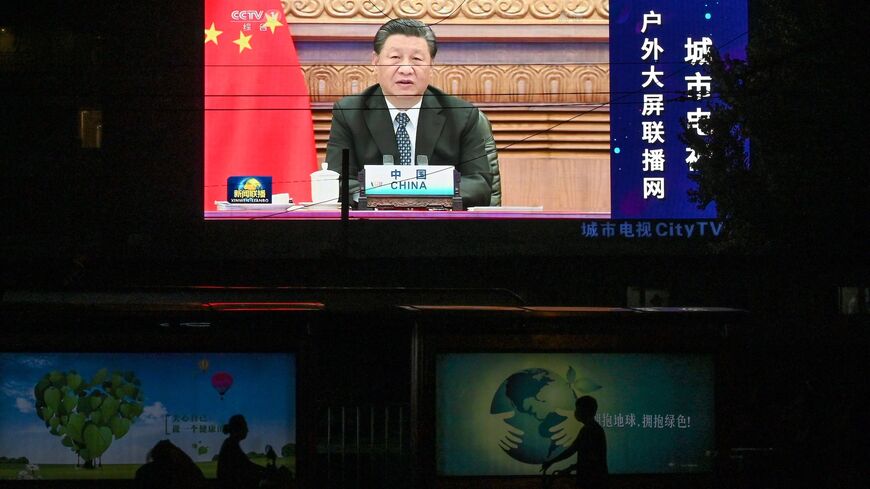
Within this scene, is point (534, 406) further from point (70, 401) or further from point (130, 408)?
point (70, 401)

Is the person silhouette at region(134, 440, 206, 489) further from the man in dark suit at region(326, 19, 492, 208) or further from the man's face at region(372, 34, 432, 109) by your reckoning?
the man's face at region(372, 34, 432, 109)

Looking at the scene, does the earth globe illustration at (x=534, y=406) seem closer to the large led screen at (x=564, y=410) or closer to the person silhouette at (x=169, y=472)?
the large led screen at (x=564, y=410)

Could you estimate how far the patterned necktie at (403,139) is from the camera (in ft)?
73.8

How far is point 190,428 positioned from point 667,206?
14.1 meters

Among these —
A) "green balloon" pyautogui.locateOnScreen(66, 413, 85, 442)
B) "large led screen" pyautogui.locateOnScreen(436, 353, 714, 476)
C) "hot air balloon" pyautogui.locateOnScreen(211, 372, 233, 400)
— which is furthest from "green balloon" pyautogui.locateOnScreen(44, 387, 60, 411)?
"large led screen" pyautogui.locateOnScreen(436, 353, 714, 476)

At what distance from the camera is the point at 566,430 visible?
11781mm

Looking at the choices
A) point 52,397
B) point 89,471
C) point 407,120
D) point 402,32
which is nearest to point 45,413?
point 52,397

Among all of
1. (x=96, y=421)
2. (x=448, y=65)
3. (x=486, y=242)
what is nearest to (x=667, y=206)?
(x=486, y=242)

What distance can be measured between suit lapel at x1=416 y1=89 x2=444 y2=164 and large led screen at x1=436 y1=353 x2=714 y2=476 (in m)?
11.2

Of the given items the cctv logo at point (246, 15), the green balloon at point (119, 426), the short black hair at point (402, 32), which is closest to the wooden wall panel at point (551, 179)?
the short black hair at point (402, 32)

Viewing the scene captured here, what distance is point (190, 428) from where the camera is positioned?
1147 cm

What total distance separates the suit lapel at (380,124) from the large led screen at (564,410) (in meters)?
11.4

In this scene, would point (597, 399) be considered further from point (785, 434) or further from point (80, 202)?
point (80, 202)

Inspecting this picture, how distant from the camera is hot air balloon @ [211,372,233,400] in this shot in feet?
37.9
